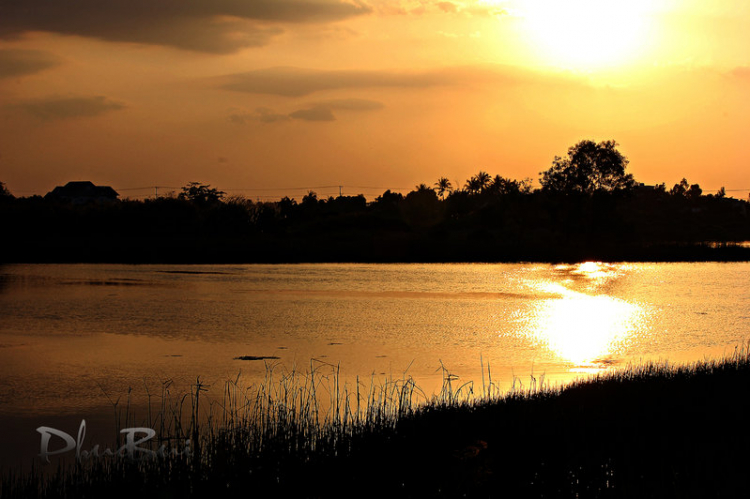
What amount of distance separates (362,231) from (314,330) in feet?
246

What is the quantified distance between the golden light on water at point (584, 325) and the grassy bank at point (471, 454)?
853cm

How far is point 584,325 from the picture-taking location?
3281 centimetres

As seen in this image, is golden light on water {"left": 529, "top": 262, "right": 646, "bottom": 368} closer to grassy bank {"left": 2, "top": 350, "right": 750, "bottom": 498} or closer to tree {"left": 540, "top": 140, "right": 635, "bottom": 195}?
grassy bank {"left": 2, "top": 350, "right": 750, "bottom": 498}

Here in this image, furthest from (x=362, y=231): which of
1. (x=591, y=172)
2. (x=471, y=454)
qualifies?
(x=471, y=454)

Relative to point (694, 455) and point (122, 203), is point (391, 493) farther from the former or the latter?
point (122, 203)

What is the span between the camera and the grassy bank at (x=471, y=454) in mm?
9914

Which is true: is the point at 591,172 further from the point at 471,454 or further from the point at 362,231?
the point at 471,454

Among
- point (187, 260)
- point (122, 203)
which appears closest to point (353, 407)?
point (187, 260)

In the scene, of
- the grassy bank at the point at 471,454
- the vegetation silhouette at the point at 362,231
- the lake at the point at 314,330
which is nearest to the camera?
the grassy bank at the point at 471,454

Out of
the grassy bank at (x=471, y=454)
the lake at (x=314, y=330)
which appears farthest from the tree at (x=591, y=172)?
the grassy bank at (x=471, y=454)

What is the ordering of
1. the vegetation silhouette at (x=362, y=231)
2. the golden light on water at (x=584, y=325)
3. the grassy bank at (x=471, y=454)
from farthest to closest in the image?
the vegetation silhouette at (x=362, y=231)
the golden light on water at (x=584, y=325)
the grassy bank at (x=471, y=454)

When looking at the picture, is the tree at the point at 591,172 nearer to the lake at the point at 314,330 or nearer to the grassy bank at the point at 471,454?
the lake at the point at 314,330

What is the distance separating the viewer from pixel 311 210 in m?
129

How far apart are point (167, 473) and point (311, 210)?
120m
